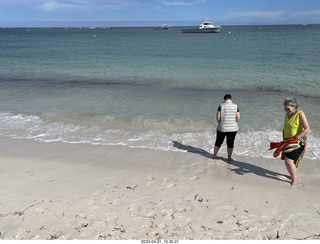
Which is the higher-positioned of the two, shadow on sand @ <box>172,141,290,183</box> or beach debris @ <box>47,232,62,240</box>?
→ beach debris @ <box>47,232,62,240</box>

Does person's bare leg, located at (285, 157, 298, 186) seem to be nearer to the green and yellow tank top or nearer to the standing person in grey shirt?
the green and yellow tank top

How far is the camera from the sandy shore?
3732 mm

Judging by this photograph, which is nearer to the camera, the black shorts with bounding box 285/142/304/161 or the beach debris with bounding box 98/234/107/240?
the beach debris with bounding box 98/234/107/240

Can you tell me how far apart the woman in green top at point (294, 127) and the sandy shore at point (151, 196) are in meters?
0.61

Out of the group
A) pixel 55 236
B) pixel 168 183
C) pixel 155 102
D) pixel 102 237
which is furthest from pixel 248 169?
pixel 155 102

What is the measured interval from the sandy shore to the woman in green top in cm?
61

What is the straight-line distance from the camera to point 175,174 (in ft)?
18.4

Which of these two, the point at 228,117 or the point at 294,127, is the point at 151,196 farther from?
the point at 294,127

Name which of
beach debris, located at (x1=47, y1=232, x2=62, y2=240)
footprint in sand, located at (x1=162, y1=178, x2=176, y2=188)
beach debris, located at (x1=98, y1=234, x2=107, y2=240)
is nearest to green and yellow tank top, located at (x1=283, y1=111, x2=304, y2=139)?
footprint in sand, located at (x1=162, y1=178, x2=176, y2=188)

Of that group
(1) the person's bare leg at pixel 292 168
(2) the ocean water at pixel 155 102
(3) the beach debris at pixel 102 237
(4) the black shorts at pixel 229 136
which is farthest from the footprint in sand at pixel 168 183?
(1) the person's bare leg at pixel 292 168

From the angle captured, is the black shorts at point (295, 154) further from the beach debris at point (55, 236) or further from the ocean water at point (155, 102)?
the beach debris at point (55, 236)

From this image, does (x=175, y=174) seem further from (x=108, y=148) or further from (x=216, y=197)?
(x=108, y=148)

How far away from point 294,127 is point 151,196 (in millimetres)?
2685

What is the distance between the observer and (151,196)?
184 inches
